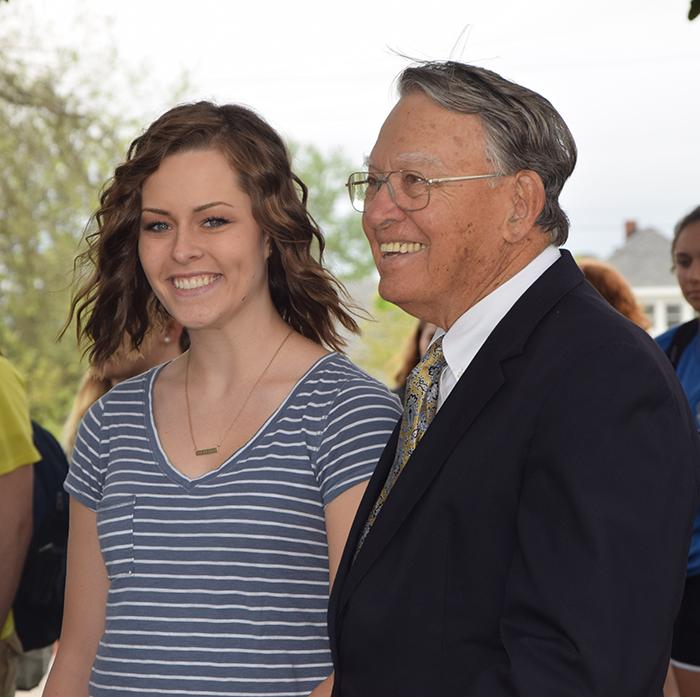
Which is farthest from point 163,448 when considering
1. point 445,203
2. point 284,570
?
point 445,203

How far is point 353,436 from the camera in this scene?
249 centimetres

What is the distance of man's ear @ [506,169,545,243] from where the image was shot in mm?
2064

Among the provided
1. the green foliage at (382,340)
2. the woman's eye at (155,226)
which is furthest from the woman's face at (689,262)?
the green foliage at (382,340)

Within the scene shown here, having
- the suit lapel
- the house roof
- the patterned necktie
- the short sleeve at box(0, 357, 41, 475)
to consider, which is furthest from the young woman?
the house roof

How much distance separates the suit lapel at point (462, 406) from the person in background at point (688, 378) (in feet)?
5.23

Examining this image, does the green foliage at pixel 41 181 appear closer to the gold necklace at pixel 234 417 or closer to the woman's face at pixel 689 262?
the woman's face at pixel 689 262

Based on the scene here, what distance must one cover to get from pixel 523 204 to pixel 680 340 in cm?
258

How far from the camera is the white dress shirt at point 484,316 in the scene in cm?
204

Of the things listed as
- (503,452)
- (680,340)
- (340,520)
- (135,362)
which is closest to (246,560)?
(340,520)

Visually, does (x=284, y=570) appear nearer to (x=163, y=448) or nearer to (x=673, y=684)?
(x=163, y=448)

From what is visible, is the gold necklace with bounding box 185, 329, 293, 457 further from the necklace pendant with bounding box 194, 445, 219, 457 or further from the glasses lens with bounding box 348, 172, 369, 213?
the glasses lens with bounding box 348, 172, 369, 213

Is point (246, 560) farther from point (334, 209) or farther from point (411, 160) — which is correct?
point (334, 209)

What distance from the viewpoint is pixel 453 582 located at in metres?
1.82

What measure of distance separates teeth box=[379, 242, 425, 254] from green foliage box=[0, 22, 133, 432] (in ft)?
44.6
